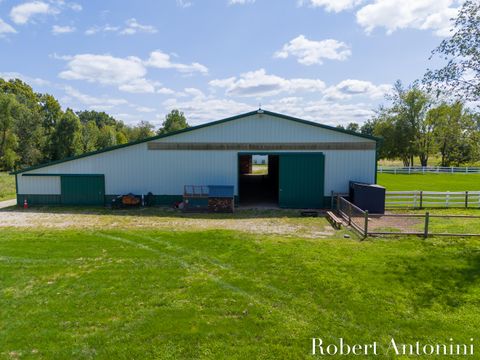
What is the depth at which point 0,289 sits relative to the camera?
712 cm

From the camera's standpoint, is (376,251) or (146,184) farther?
(146,184)

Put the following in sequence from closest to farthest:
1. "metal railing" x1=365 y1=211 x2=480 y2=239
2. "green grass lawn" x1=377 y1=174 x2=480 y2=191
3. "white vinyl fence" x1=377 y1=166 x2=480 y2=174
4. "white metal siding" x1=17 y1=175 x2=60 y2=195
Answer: "metal railing" x1=365 y1=211 x2=480 y2=239 < "white metal siding" x1=17 y1=175 x2=60 y2=195 < "green grass lawn" x1=377 y1=174 x2=480 y2=191 < "white vinyl fence" x1=377 y1=166 x2=480 y2=174

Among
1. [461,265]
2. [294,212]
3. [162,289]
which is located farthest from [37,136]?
[461,265]

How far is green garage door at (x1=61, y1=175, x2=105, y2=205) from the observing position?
18078 millimetres

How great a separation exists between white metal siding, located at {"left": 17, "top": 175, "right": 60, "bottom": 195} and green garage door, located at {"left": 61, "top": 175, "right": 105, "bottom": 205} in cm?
49

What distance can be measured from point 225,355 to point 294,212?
1196 centimetres

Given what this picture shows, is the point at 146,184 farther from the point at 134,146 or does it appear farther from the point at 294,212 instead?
the point at 294,212

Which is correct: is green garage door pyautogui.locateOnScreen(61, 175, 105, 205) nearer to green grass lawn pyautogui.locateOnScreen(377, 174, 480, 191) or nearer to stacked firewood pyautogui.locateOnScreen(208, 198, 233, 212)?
stacked firewood pyautogui.locateOnScreen(208, 198, 233, 212)

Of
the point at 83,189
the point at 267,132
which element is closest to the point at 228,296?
the point at 267,132

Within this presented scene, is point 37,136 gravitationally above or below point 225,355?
above

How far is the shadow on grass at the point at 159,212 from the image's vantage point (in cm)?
1555

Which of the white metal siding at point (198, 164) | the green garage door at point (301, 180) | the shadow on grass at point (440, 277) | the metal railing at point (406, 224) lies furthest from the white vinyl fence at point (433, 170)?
the shadow on grass at point (440, 277)

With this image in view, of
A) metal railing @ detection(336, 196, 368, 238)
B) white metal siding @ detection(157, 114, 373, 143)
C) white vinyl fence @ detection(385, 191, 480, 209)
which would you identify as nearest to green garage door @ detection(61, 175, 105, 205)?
white metal siding @ detection(157, 114, 373, 143)

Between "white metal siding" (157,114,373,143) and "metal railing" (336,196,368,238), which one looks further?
"white metal siding" (157,114,373,143)
